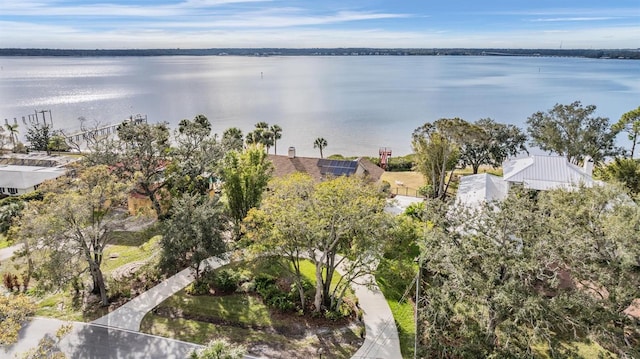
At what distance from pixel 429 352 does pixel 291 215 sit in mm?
7300

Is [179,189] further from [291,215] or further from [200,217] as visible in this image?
[291,215]

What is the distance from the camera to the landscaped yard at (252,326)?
53.5 feet

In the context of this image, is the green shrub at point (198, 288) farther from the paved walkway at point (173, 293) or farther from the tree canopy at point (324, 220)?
the tree canopy at point (324, 220)

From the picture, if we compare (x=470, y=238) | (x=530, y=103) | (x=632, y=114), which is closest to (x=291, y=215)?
→ (x=470, y=238)

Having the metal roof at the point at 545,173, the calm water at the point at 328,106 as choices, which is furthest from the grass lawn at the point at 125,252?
the calm water at the point at 328,106

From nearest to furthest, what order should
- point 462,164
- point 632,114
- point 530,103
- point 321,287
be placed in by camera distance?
1. point 321,287
2. point 632,114
3. point 462,164
4. point 530,103

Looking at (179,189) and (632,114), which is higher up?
(632,114)

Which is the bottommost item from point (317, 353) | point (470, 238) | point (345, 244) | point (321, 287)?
point (317, 353)

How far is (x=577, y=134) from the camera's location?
41719 millimetres

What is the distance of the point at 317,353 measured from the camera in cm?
1598

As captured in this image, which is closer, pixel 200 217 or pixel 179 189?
pixel 200 217

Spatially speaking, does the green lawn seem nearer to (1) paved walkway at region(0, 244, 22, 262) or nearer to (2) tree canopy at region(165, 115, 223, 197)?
(2) tree canopy at region(165, 115, 223, 197)

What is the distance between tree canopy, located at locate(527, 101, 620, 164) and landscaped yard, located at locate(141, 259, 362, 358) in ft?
116

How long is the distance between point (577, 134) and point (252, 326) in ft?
129
